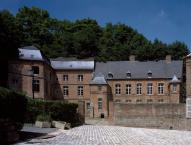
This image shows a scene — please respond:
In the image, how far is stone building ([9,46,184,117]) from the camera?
62.2m

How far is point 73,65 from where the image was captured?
2638 inches

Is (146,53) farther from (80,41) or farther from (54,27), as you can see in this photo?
(54,27)

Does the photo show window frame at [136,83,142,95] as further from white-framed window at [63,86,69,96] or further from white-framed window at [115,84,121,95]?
white-framed window at [63,86,69,96]

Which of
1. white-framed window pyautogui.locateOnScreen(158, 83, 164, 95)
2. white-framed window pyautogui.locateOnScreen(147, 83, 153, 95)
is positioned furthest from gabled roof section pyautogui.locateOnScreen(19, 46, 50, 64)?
white-framed window pyautogui.locateOnScreen(158, 83, 164, 95)

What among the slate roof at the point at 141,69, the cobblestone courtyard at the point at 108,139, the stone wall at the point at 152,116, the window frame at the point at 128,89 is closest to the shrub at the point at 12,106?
the cobblestone courtyard at the point at 108,139

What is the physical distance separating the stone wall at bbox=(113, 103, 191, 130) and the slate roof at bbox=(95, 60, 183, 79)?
18071 mm

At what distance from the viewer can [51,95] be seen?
64875 mm

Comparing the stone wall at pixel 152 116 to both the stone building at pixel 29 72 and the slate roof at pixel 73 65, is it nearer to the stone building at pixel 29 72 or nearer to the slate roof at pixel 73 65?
the stone building at pixel 29 72

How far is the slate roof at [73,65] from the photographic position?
219ft

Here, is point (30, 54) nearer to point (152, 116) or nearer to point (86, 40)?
point (152, 116)

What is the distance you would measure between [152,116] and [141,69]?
1999 centimetres

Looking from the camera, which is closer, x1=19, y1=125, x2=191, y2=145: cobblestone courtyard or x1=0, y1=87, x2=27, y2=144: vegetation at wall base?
x1=0, y1=87, x2=27, y2=144: vegetation at wall base

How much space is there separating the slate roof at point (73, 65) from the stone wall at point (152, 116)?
64.7 ft

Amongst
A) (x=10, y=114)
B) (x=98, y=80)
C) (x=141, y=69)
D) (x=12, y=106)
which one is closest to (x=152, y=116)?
(x=98, y=80)
